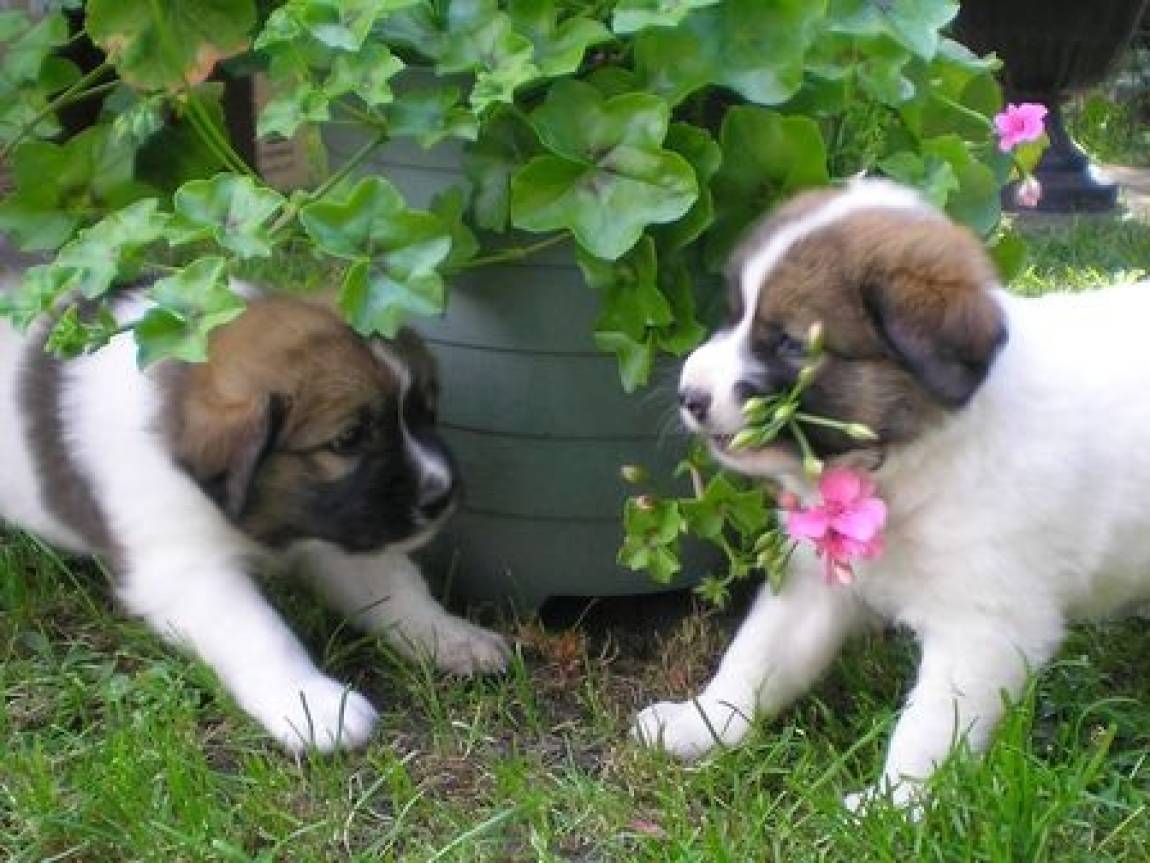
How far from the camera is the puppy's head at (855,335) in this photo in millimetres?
2553

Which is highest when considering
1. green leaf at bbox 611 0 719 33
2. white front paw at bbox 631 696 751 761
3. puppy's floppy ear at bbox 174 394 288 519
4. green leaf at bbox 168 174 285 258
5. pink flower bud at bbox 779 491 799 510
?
green leaf at bbox 611 0 719 33

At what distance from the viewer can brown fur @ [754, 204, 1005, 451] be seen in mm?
2547

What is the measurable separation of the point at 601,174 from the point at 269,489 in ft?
Result: 2.80

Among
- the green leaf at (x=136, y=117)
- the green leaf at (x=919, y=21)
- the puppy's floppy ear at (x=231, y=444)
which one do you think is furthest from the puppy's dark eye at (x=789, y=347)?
the green leaf at (x=136, y=117)

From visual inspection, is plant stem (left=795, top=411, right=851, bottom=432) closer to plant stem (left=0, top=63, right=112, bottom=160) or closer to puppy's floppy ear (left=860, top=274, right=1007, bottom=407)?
puppy's floppy ear (left=860, top=274, right=1007, bottom=407)

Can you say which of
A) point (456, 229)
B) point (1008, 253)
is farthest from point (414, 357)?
point (1008, 253)

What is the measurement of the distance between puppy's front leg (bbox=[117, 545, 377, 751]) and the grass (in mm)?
50

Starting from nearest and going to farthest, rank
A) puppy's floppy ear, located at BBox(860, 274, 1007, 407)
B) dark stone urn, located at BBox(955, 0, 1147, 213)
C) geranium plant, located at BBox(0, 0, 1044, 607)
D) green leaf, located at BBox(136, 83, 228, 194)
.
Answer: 1. puppy's floppy ear, located at BBox(860, 274, 1007, 407)
2. geranium plant, located at BBox(0, 0, 1044, 607)
3. green leaf, located at BBox(136, 83, 228, 194)
4. dark stone urn, located at BBox(955, 0, 1147, 213)

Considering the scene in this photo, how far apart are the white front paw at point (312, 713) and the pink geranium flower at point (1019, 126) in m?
1.59

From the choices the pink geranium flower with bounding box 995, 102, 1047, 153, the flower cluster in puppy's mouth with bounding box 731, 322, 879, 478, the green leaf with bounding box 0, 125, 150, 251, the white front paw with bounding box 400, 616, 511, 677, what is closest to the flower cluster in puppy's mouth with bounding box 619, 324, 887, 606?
the flower cluster in puppy's mouth with bounding box 731, 322, 879, 478

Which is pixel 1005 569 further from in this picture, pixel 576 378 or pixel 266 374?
pixel 266 374

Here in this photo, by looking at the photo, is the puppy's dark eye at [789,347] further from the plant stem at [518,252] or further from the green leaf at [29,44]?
the green leaf at [29,44]

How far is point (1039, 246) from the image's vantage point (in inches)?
255

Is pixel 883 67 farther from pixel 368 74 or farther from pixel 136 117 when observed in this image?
pixel 136 117
